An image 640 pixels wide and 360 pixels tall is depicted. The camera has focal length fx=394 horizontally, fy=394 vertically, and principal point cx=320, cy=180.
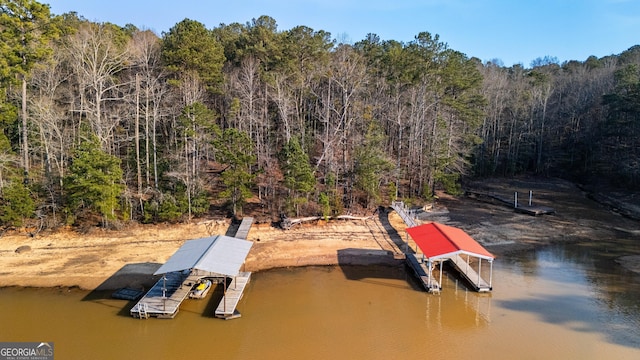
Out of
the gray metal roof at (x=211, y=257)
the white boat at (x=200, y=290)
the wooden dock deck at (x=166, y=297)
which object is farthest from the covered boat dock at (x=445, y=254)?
the wooden dock deck at (x=166, y=297)

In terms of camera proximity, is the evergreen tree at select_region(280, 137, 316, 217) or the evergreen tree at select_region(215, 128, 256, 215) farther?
the evergreen tree at select_region(280, 137, 316, 217)

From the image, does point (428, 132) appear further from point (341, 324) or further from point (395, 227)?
point (341, 324)

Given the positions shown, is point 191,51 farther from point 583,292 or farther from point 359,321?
point 583,292

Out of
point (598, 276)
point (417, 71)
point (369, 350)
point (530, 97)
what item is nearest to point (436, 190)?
point (417, 71)

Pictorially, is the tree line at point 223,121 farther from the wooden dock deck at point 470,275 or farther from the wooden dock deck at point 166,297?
the wooden dock deck at point 470,275

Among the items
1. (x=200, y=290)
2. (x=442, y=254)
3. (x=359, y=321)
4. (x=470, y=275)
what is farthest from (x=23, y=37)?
(x=470, y=275)

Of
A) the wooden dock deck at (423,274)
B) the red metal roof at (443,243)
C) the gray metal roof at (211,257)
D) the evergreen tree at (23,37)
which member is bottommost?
the wooden dock deck at (423,274)

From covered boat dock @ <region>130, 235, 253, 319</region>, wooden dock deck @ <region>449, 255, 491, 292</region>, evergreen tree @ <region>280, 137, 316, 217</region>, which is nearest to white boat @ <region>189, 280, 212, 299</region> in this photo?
covered boat dock @ <region>130, 235, 253, 319</region>

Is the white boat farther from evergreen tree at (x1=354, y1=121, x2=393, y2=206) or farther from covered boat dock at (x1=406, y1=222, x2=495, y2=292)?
evergreen tree at (x1=354, y1=121, x2=393, y2=206)
